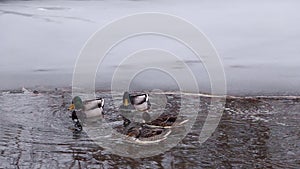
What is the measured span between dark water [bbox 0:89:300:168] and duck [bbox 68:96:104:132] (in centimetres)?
7

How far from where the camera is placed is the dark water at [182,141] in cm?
322

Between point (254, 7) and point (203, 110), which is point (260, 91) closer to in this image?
point (203, 110)

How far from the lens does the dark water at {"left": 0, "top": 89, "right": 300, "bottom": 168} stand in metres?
3.22

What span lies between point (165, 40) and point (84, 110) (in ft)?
12.8

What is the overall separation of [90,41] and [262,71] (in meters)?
2.80

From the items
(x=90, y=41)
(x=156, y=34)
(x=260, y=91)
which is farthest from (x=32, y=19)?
(x=260, y=91)

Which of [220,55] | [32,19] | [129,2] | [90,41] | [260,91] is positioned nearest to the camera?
[260,91]

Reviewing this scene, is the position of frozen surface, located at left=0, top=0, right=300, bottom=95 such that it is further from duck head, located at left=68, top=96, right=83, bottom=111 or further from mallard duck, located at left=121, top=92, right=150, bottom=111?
duck head, located at left=68, top=96, right=83, bottom=111

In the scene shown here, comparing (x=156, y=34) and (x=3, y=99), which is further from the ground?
(x=156, y=34)

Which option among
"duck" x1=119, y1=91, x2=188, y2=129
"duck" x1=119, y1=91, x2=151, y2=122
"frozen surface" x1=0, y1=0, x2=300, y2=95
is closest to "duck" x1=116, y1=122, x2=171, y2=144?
"duck" x1=119, y1=91, x2=188, y2=129

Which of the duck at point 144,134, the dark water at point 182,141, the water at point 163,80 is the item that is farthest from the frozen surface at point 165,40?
the duck at point 144,134

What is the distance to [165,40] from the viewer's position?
25.9 ft

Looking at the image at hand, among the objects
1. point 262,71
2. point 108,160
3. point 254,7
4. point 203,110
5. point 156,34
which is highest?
point 254,7

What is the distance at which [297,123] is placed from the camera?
4.09 meters
